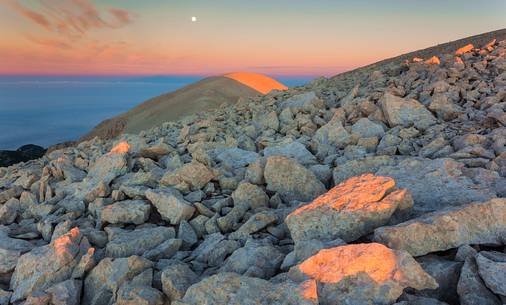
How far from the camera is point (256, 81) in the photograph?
177 feet

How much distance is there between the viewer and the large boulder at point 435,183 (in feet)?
15.3

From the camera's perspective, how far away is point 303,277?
349cm

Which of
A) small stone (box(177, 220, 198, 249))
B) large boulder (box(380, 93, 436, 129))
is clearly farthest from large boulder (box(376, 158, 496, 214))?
small stone (box(177, 220, 198, 249))

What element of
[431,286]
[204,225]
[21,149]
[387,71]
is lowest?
[21,149]

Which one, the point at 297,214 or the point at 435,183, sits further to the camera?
the point at 435,183

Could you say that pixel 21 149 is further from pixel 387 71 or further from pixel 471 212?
pixel 471 212

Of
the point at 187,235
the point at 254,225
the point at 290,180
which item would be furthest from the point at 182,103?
the point at 254,225

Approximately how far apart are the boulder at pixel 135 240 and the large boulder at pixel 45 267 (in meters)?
0.43

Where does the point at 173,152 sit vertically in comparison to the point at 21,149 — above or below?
above

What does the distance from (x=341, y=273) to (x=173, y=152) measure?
6.35 metres

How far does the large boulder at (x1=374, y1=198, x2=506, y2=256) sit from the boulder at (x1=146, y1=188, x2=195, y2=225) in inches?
115

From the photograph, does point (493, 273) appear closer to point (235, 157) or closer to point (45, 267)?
point (45, 267)

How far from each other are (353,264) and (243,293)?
39.1 inches

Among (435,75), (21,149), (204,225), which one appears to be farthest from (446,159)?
(21,149)
